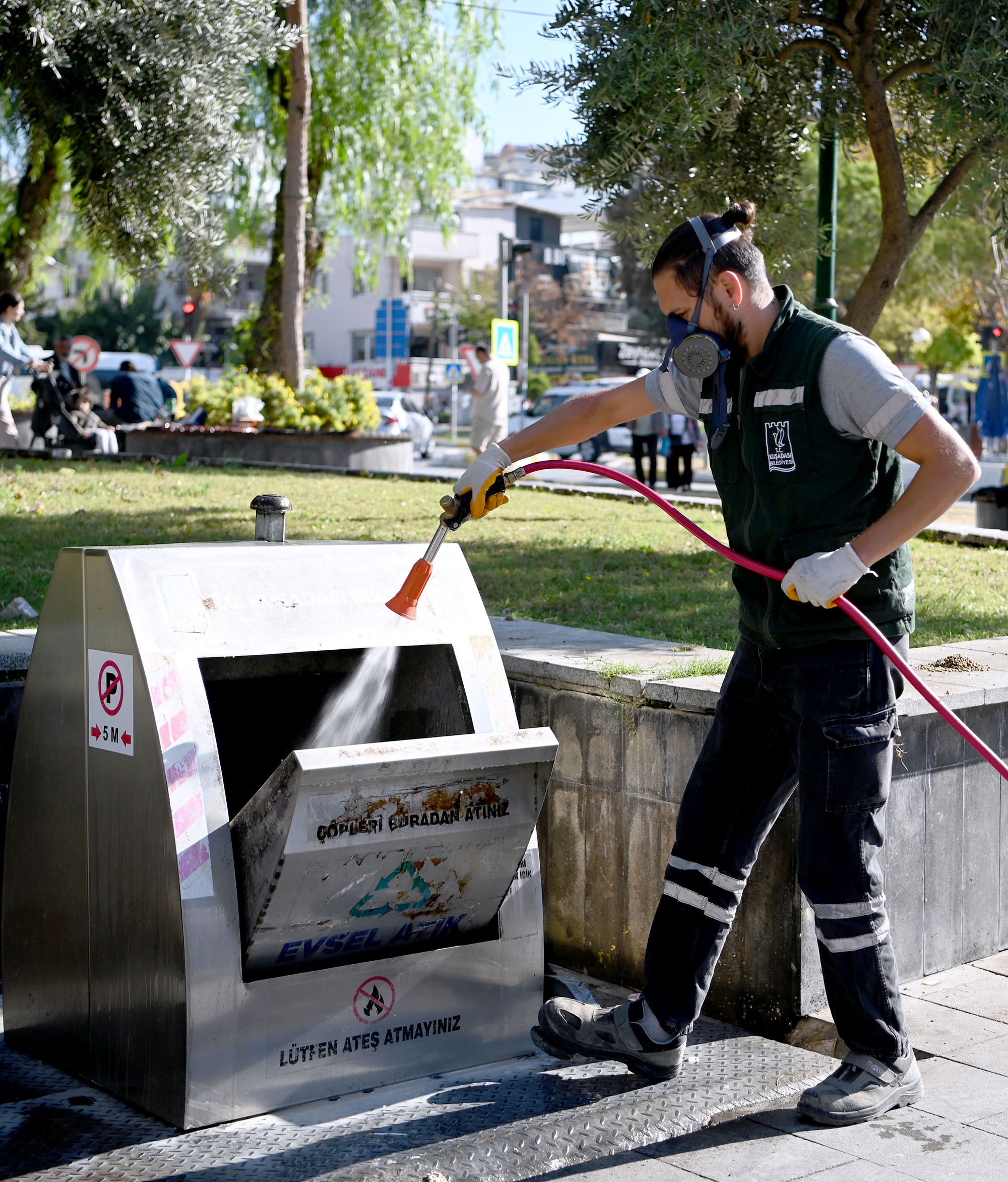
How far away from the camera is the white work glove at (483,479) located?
313 centimetres

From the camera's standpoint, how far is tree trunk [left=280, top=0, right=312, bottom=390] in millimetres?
15453

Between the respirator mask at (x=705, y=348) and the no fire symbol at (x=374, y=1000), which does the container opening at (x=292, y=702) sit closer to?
the no fire symbol at (x=374, y=1000)

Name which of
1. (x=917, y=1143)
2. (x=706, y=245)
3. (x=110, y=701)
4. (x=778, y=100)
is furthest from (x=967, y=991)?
(x=778, y=100)

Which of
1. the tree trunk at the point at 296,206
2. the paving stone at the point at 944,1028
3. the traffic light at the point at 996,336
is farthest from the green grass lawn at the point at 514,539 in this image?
the traffic light at the point at 996,336

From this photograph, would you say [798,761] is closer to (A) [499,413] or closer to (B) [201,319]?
(A) [499,413]

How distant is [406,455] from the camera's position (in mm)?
15797

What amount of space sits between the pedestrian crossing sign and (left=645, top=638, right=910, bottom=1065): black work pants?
60.1 feet

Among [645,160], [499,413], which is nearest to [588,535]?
[645,160]

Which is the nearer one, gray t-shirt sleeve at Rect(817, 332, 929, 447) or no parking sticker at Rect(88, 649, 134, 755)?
gray t-shirt sleeve at Rect(817, 332, 929, 447)

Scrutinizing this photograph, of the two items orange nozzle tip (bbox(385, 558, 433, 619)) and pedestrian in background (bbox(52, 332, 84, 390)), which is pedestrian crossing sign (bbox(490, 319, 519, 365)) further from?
orange nozzle tip (bbox(385, 558, 433, 619))

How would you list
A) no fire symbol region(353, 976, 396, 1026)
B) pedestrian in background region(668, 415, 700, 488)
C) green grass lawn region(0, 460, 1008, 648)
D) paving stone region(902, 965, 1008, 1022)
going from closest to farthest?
no fire symbol region(353, 976, 396, 1026) → paving stone region(902, 965, 1008, 1022) → green grass lawn region(0, 460, 1008, 648) → pedestrian in background region(668, 415, 700, 488)

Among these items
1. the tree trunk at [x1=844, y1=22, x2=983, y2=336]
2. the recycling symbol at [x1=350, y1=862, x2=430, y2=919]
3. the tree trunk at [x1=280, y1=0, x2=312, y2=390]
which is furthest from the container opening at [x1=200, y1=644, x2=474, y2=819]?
the tree trunk at [x1=280, y1=0, x2=312, y2=390]

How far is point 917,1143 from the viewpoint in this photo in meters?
2.94

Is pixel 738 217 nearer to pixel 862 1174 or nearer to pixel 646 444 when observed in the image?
pixel 862 1174
